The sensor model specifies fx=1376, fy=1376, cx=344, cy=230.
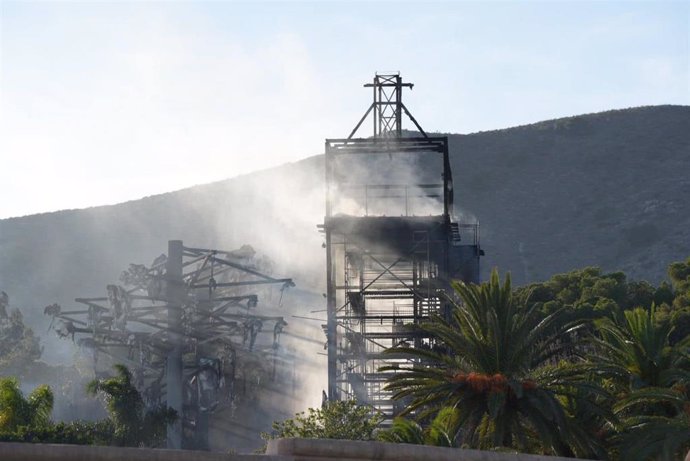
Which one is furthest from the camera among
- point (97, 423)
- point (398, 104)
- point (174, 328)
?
point (174, 328)

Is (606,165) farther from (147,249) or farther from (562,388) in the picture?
(562,388)

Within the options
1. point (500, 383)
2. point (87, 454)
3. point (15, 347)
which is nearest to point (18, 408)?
point (500, 383)

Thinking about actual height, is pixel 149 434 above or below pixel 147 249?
below

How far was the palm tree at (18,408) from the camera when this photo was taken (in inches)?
1928

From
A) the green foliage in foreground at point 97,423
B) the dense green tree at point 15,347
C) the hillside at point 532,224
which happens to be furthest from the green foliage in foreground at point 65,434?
the hillside at point 532,224

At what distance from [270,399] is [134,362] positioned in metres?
15.8

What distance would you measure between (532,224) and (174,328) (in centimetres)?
9963

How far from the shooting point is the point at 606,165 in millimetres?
182750

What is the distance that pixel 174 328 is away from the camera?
232 feet

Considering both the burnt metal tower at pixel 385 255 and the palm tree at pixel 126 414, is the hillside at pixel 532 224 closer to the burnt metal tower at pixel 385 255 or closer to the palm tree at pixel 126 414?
the burnt metal tower at pixel 385 255

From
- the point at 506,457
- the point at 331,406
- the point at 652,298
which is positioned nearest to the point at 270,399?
the point at 652,298

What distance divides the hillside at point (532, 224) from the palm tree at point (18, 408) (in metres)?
90.1

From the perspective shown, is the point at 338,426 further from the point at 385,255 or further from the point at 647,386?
the point at 385,255

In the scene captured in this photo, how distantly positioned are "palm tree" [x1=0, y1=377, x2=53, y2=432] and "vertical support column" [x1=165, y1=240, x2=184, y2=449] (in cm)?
1792
